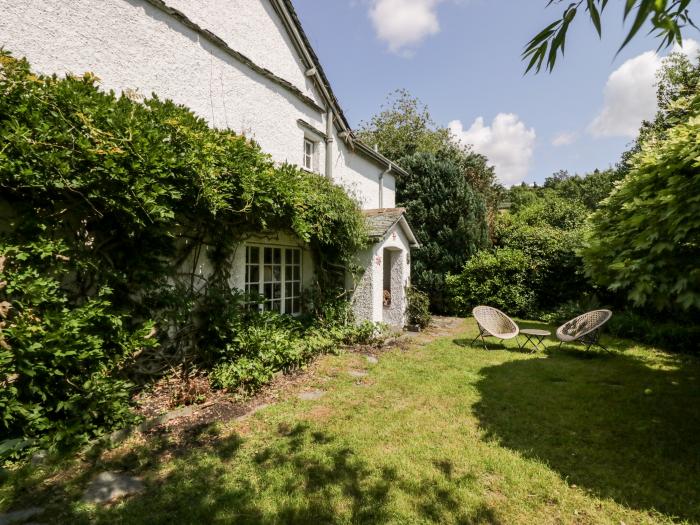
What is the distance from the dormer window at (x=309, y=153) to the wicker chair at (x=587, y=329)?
900cm

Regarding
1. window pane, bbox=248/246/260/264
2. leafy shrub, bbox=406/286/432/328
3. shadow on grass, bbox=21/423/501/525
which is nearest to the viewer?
shadow on grass, bbox=21/423/501/525

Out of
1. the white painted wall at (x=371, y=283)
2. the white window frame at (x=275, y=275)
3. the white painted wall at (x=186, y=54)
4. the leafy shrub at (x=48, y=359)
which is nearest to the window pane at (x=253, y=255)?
the white window frame at (x=275, y=275)

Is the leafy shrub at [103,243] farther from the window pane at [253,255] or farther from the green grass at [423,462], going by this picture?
the window pane at [253,255]

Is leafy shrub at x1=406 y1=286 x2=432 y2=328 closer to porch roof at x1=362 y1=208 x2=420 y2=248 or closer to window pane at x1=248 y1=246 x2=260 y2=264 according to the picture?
porch roof at x1=362 y1=208 x2=420 y2=248

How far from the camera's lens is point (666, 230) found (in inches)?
158

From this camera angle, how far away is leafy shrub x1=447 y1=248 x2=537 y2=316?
1447cm

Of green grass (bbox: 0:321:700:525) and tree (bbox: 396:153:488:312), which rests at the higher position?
tree (bbox: 396:153:488:312)

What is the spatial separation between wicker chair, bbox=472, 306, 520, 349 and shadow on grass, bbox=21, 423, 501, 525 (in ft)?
21.5

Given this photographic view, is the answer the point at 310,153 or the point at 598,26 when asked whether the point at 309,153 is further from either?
the point at 598,26

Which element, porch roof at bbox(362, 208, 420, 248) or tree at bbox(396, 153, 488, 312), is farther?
tree at bbox(396, 153, 488, 312)

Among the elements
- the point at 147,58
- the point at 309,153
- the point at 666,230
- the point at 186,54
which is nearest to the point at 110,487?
the point at 666,230

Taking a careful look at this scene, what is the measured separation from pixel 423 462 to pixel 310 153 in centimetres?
969

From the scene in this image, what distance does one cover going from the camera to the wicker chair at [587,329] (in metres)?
8.59

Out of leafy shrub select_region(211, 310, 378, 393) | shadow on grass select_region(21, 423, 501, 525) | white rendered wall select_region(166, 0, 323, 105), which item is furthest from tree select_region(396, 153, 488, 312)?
shadow on grass select_region(21, 423, 501, 525)
